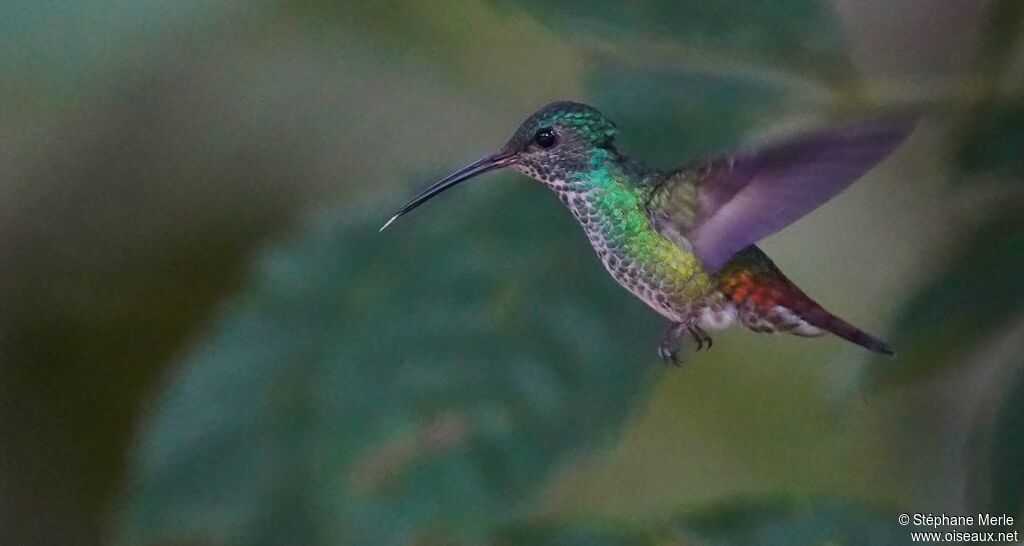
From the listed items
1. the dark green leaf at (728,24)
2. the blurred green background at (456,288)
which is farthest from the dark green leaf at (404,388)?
the dark green leaf at (728,24)

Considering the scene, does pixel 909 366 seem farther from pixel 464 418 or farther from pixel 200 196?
pixel 200 196

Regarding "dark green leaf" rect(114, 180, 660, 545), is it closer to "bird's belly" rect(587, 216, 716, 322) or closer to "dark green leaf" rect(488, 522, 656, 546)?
"dark green leaf" rect(488, 522, 656, 546)

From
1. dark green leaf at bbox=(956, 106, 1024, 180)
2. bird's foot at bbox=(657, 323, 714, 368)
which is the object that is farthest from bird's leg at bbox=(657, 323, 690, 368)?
dark green leaf at bbox=(956, 106, 1024, 180)

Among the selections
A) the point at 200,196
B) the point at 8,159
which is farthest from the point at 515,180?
the point at 8,159

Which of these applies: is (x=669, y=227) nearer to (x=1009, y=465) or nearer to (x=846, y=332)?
(x=846, y=332)

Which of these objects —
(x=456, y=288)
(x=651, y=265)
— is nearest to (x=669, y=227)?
(x=651, y=265)

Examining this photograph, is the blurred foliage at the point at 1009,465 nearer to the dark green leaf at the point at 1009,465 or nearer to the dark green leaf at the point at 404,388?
the dark green leaf at the point at 1009,465

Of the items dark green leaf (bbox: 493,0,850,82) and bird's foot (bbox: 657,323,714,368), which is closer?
bird's foot (bbox: 657,323,714,368)
